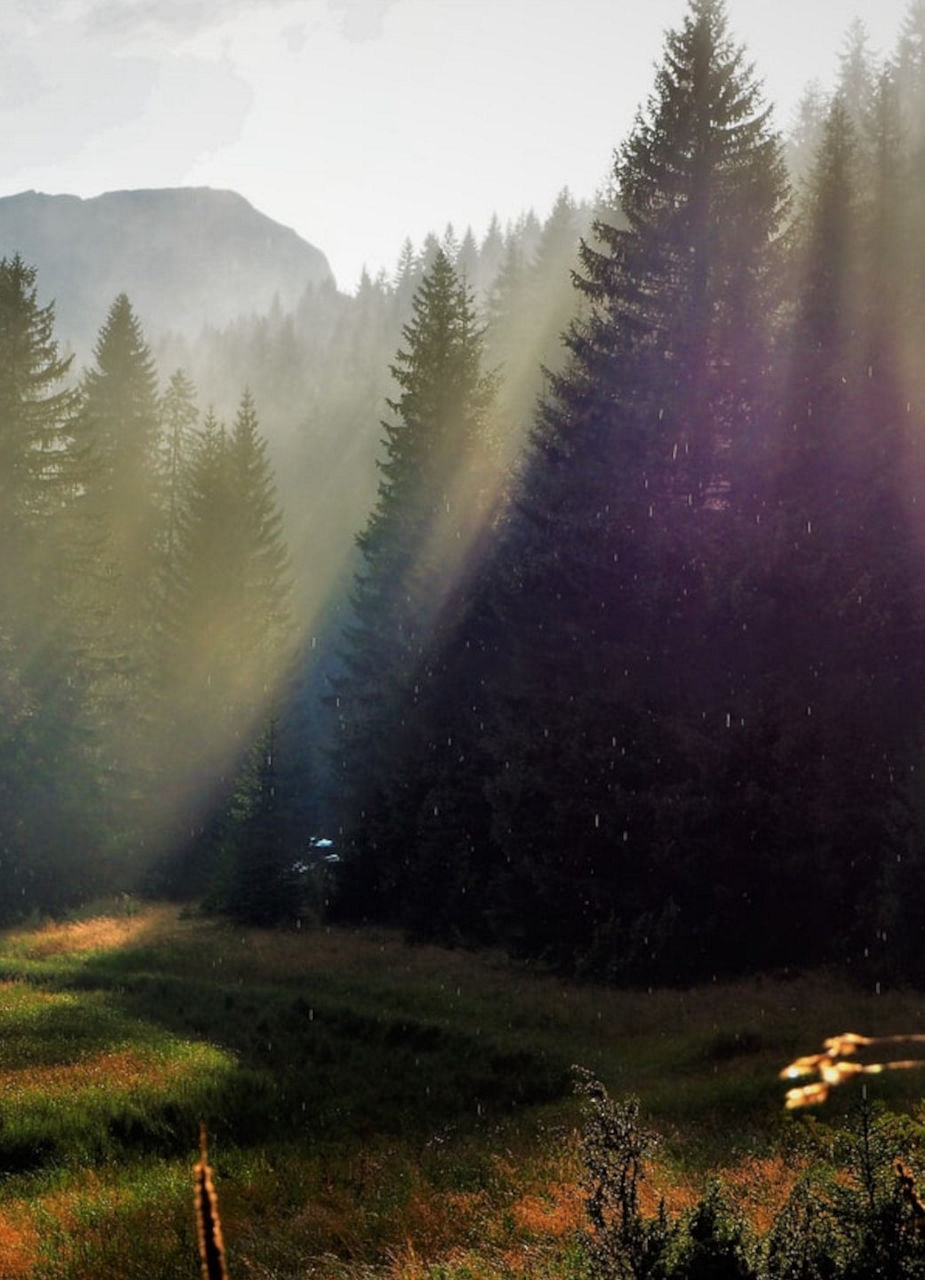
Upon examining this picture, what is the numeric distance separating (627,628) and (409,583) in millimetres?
10275

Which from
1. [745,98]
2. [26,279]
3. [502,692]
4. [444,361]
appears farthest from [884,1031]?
[26,279]

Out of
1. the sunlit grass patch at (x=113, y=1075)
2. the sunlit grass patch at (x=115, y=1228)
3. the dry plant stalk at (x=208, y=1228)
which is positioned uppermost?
the dry plant stalk at (x=208, y=1228)

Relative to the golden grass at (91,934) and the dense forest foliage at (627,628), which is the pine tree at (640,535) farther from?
the golden grass at (91,934)

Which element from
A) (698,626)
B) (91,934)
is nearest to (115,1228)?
(698,626)

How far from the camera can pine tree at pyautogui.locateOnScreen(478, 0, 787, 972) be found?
82.3ft

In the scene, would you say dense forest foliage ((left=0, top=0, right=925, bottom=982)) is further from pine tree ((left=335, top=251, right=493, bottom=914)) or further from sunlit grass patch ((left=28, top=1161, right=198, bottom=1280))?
sunlit grass patch ((left=28, top=1161, right=198, bottom=1280))

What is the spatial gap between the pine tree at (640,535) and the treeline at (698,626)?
7 cm

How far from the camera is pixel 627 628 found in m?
26.4

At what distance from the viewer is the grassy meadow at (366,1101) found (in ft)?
32.6

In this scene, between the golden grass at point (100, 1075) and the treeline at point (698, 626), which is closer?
the golden grass at point (100, 1075)

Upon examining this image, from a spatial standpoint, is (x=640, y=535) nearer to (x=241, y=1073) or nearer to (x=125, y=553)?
(x=241, y=1073)

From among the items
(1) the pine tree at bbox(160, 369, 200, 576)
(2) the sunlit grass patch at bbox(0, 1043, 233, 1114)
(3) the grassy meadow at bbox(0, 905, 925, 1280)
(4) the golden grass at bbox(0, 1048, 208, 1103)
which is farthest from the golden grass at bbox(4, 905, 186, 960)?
(1) the pine tree at bbox(160, 369, 200, 576)

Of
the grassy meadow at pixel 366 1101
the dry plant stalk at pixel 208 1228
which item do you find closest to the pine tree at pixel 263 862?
the grassy meadow at pixel 366 1101

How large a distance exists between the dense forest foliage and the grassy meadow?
2.52 meters
